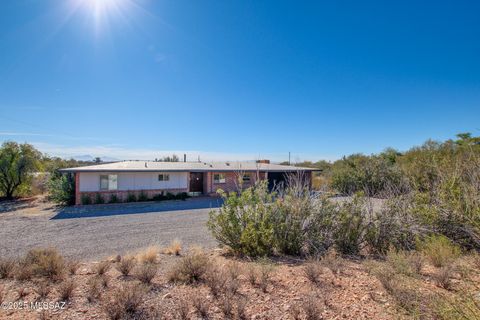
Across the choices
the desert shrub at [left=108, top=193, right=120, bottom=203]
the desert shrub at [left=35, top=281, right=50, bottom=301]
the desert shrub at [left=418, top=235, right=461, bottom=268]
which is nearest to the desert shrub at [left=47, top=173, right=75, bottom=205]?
the desert shrub at [left=108, top=193, right=120, bottom=203]

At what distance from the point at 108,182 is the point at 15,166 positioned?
9.22 metres

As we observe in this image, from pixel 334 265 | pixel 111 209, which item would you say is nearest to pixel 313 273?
pixel 334 265

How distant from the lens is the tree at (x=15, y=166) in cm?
1862

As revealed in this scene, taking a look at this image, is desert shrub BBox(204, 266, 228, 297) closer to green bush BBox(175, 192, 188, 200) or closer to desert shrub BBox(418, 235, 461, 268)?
desert shrub BBox(418, 235, 461, 268)

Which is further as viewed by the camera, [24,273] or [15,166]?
[15,166]

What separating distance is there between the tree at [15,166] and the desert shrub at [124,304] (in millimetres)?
22926

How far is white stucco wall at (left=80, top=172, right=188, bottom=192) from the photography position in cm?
1594

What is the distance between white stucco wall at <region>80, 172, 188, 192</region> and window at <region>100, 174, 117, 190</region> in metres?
0.23

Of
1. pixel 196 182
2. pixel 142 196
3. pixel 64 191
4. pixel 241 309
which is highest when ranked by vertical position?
pixel 196 182

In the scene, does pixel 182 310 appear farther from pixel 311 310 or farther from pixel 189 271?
pixel 311 310

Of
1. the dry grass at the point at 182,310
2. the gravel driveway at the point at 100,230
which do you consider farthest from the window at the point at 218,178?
the dry grass at the point at 182,310

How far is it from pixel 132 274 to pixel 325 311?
3386mm

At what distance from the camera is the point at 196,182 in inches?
850

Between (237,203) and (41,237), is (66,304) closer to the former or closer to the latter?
(237,203)
